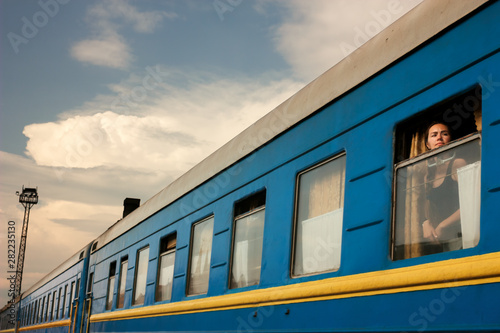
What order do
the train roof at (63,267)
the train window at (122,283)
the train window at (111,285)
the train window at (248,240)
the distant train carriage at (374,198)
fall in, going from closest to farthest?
the distant train carriage at (374,198) < the train window at (248,240) < the train window at (122,283) < the train window at (111,285) < the train roof at (63,267)

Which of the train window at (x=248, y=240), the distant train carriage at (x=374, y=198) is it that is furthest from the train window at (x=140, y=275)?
the train window at (x=248, y=240)

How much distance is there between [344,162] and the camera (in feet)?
13.8

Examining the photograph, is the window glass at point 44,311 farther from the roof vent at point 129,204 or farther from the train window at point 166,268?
the train window at point 166,268

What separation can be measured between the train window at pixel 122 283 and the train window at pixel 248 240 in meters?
4.57

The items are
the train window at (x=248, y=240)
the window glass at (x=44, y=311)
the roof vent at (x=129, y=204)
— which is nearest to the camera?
the train window at (x=248, y=240)

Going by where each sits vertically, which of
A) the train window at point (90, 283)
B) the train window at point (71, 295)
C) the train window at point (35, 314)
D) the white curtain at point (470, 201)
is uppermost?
the white curtain at point (470, 201)

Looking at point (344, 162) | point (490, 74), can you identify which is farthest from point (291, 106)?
point (490, 74)

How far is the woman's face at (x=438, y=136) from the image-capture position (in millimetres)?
3426

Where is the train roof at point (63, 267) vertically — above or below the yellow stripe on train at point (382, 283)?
above

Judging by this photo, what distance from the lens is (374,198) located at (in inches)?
147

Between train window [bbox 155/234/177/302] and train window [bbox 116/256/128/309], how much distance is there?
2034 mm

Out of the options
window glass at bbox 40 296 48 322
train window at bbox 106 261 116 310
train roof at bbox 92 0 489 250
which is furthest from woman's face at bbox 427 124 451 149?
window glass at bbox 40 296 48 322

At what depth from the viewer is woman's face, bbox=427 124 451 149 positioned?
11.2 feet

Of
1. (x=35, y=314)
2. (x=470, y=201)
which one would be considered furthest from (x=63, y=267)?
(x=470, y=201)
